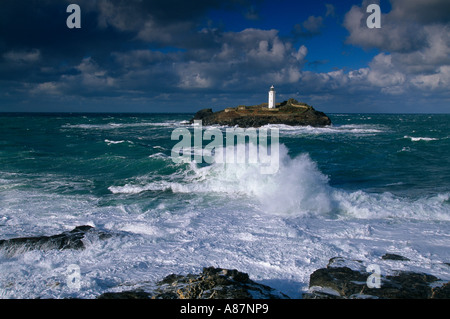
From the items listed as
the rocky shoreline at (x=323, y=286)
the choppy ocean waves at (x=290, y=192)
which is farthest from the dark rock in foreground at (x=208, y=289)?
the choppy ocean waves at (x=290, y=192)

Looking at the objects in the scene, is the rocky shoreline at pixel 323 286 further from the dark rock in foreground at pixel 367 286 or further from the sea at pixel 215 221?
the sea at pixel 215 221

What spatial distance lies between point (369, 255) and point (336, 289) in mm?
1978

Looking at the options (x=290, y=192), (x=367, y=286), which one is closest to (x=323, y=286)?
(x=367, y=286)

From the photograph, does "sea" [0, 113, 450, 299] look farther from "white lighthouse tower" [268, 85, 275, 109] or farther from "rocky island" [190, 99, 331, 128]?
"white lighthouse tower" [268, 85, 275, 109]

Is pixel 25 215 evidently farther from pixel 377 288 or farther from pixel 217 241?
pixel 377 288

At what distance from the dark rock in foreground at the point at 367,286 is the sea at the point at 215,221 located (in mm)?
345

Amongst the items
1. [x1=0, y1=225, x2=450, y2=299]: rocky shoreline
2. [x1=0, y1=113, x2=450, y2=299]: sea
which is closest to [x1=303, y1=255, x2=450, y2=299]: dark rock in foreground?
[x1=0, y1=225, x2=450, y2=299]: rocky shoreline

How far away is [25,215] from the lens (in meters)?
8.50

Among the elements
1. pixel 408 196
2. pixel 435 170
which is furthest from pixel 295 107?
pixel 408 196

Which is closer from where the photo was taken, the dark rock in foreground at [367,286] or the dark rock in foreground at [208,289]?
the dark rock in foreground at [208,289]

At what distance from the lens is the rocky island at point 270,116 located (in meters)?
54.6

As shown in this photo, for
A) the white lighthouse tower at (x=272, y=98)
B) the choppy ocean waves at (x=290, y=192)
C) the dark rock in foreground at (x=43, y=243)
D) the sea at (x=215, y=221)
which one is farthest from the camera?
the white lighthouse tower at (x=272, y=98)

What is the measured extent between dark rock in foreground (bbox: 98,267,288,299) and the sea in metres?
0.38

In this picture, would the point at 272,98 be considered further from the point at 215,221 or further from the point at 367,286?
the point at 367,286
